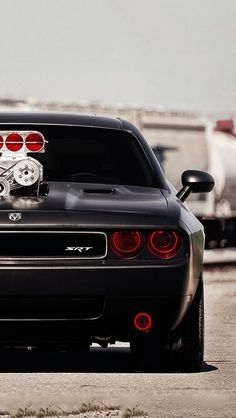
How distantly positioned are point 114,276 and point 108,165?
154 cm

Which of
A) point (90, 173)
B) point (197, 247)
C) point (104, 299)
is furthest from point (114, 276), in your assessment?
point (90, 173)

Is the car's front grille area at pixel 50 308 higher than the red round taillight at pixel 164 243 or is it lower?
lower

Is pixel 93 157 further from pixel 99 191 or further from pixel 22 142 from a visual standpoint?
pixel 99 191

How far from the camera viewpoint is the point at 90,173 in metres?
9.38

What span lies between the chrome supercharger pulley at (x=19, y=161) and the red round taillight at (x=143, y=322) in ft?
3.17

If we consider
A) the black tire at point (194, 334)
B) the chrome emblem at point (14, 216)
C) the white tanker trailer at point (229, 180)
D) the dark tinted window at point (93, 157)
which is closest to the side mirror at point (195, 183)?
the dark tinted window at point (93, 157)

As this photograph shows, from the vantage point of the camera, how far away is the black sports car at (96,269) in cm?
808

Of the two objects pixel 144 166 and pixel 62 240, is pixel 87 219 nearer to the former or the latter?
pixel 62 240

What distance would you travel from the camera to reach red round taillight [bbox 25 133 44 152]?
905 cm

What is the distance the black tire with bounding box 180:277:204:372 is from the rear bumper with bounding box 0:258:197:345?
0.87 ft

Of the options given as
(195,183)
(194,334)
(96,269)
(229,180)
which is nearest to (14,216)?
(96,269)

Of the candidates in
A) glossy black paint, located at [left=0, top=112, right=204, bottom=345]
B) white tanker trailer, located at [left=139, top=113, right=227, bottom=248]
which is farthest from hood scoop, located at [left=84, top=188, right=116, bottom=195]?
white tanker trailer, located at [left=139, top=113, right=227, bottom=248]

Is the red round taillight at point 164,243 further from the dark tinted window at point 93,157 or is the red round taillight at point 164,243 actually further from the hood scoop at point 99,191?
the dark tinted window at point 93,157

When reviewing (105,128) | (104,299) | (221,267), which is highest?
(105,128)
